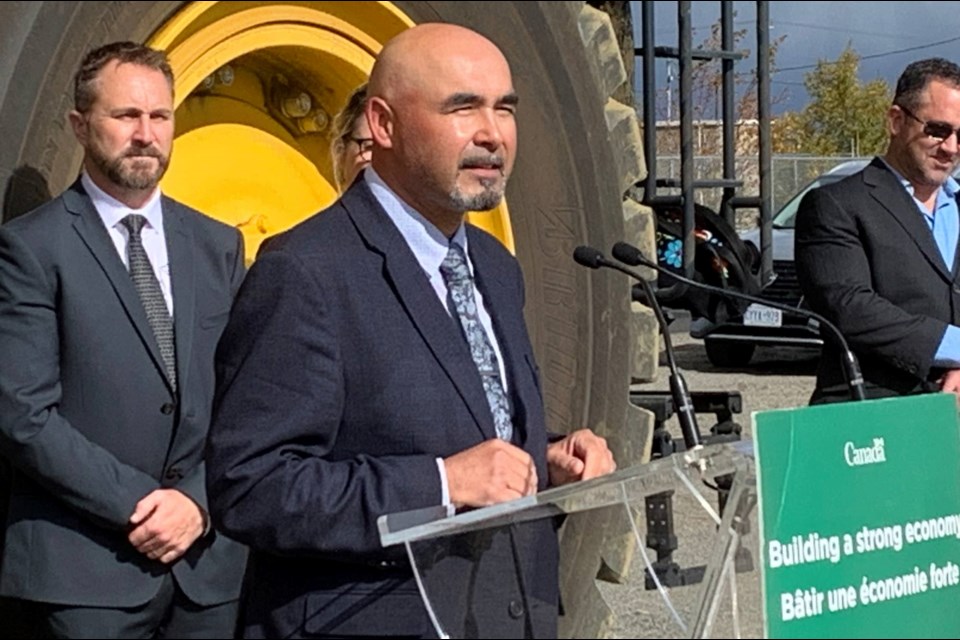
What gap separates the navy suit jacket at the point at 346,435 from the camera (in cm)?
219

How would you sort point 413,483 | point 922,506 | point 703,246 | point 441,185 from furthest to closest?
1. point 703,246
2. point 922,506
3. point 441,185
4. point 413,483

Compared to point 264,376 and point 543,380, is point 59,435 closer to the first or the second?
point 264,376

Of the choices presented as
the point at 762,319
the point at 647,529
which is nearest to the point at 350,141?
the point at 647,529

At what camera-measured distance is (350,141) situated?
10.4 ft

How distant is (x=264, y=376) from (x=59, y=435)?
1.75 feet

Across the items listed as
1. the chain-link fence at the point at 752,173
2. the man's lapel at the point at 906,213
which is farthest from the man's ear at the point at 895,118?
the chain-link fence at the point at 752,173

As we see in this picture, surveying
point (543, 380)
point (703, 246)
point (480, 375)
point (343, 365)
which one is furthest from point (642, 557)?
point (703, 246)

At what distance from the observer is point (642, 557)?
8.05 ft

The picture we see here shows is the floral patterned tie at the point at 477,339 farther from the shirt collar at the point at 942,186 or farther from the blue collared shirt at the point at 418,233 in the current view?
the shirt collar at the point at 942,186

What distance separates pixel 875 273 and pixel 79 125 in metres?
2.12

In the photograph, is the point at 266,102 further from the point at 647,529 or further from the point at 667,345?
the point at 647,529

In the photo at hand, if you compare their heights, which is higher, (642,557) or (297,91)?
(297,91)

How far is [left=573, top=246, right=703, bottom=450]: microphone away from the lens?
3029 mm

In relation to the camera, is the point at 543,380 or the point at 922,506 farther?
the point at 543,380
